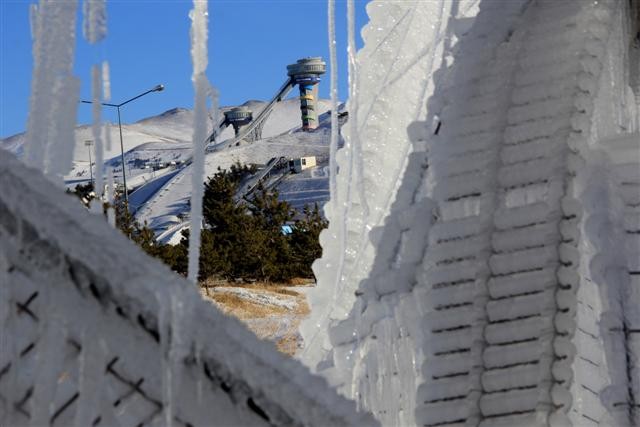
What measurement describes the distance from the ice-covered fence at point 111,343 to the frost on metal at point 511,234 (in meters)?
1.44

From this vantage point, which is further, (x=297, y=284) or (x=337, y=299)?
(x=297, y=284)

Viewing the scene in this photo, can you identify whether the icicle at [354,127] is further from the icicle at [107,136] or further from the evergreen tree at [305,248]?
the evergreen tree at [305,248]

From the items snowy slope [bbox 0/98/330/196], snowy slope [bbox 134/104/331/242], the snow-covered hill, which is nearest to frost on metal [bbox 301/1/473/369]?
the snow-covered hill

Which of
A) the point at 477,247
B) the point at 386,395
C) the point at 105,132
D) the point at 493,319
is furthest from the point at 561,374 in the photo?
the point at 105,132

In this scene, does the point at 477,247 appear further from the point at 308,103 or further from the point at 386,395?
the point at 308,103

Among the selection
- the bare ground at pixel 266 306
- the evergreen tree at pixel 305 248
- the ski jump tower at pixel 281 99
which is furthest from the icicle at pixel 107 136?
the ski jump tower at pixel 281 99

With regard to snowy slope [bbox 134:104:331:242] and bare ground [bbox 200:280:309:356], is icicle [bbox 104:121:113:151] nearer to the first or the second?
bare ground [bbox 200:280:309:356]

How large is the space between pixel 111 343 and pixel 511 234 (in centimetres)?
170

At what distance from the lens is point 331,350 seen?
369cm

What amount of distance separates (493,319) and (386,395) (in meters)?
0.66

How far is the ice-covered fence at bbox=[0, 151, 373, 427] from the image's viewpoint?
144 cm

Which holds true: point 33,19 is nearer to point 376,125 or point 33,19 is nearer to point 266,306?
point 376,125

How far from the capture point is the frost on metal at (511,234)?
2855 mm

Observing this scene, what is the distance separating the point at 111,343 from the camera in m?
1.45
